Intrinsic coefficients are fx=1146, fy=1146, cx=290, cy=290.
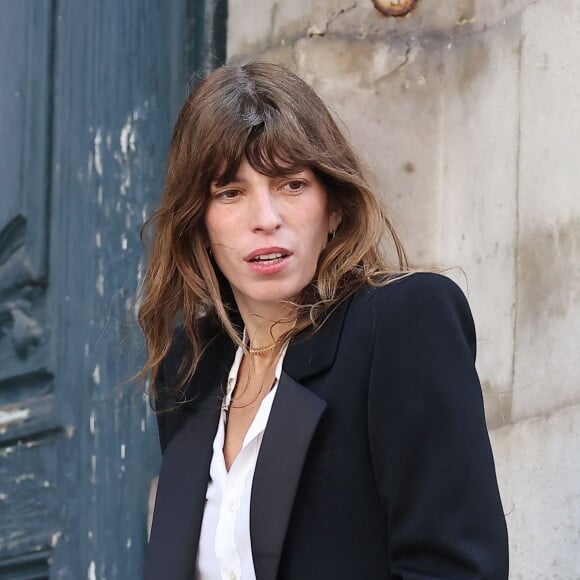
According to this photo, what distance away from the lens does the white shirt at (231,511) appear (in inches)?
63.5

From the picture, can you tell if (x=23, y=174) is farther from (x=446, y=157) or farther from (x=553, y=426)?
(x=553, y=426)

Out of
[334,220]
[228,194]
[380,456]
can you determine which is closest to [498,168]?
[334,220]

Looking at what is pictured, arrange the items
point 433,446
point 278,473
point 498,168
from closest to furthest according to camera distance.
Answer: point 433,446, point 278,473, point 498,168

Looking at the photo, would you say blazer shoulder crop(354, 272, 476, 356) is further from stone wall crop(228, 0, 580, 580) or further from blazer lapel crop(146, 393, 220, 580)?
stone wall crop(228, 0, 580, 580)

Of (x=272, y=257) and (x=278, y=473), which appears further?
(x=272, y=257)

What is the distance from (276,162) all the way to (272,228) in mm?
99

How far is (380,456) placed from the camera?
152cm

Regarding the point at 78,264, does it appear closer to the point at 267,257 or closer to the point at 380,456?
the point at 267,257

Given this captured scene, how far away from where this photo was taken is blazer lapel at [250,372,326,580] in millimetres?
1568

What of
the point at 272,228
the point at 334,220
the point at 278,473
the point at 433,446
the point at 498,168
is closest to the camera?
the point at 433,446

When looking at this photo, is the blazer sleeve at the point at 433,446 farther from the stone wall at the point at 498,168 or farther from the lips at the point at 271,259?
Result: the stone wall at the point at 498,168

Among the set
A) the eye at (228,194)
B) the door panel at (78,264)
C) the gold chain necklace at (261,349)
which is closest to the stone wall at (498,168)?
the door panel at (78,264)

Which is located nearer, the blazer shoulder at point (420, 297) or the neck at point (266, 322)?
the blazer shoulder at point (420, 297)

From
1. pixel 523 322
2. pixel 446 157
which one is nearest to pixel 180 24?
pixel 446 157
